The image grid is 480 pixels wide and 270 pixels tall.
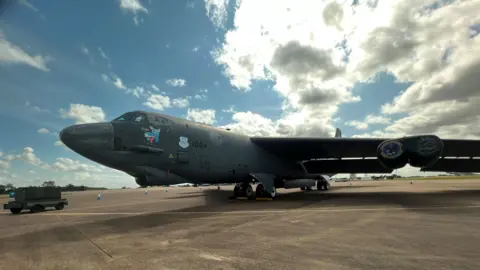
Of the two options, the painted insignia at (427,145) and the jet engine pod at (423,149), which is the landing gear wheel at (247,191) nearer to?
the jet engine pod at (423,149)

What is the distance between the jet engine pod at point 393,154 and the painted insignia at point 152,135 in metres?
11.7

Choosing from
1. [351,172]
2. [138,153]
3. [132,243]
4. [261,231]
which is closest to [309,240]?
[261,231]

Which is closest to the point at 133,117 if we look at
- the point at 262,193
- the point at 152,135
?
the point at 152,135

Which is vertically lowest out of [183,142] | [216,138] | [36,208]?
[36,208]

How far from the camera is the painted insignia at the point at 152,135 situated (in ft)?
37.4

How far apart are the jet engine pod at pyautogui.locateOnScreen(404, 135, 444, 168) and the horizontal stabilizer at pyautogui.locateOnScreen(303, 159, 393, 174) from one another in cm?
837

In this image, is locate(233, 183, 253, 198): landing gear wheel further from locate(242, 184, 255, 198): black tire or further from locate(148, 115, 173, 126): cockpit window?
locate(148, 115, 173, 126): cockpit window

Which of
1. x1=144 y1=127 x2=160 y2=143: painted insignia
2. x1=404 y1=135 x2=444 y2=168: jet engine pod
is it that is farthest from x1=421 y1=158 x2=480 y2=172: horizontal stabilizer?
x1=144 y1=127 x2=160 y2=143: painted insignia

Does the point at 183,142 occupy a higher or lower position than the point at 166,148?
higher

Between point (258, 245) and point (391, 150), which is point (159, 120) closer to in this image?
point (258, 245)

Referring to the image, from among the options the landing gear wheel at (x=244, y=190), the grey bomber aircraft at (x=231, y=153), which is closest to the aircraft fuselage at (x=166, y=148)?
the grey bomber aircraft at (x=231, y=153)

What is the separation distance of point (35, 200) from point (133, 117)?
9.19 meters

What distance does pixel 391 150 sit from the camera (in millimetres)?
14445

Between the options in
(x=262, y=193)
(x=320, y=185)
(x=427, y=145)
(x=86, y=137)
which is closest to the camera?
(x=86, y=137)
